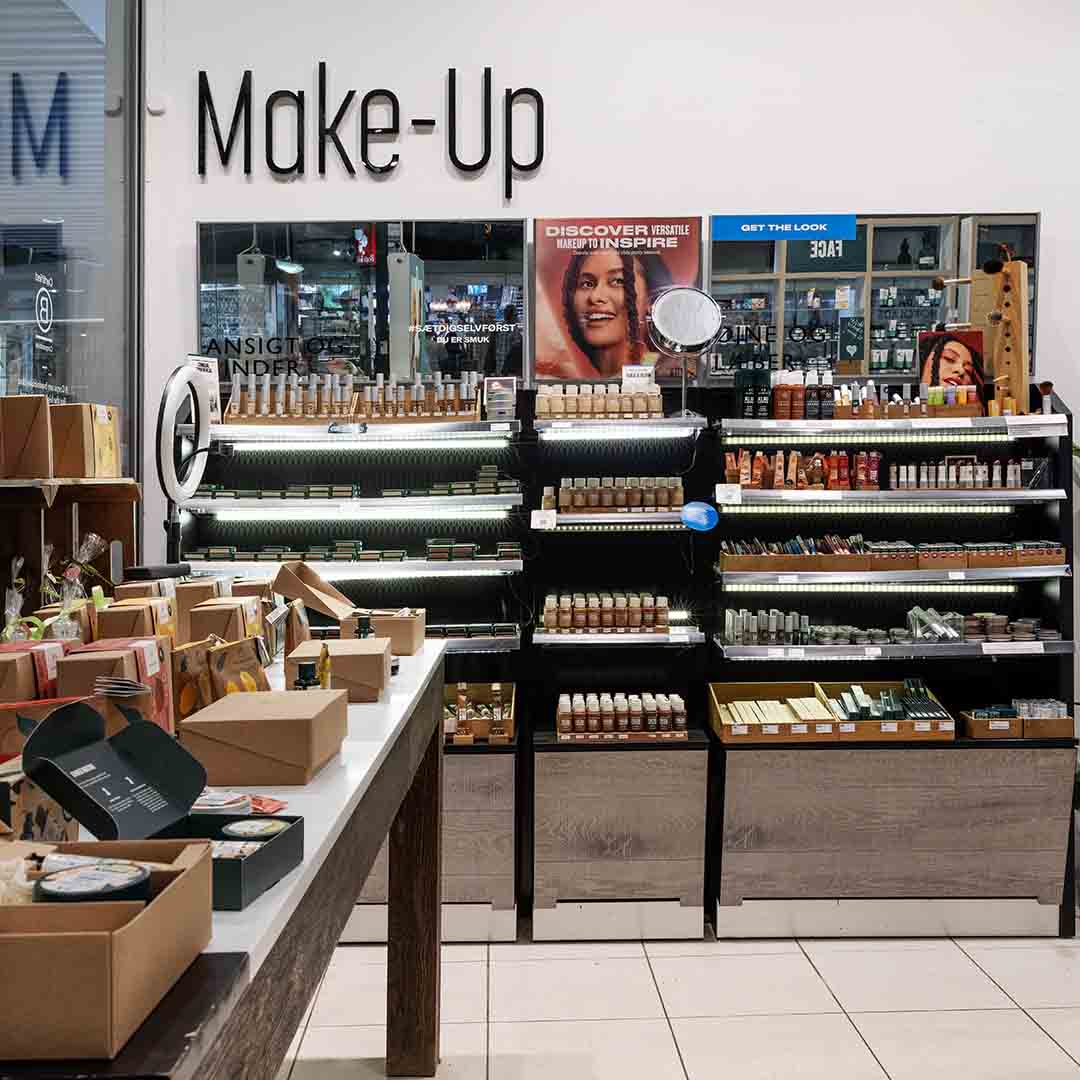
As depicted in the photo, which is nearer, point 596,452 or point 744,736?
point 744,736

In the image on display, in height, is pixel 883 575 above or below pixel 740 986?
above

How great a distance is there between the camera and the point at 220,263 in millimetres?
4809

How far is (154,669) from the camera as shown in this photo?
188cm

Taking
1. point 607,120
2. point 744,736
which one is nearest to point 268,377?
point 607,120

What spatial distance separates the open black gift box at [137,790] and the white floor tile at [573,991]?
2615mm

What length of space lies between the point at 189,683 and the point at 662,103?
3.76 m

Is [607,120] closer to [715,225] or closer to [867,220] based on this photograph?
[715,225]

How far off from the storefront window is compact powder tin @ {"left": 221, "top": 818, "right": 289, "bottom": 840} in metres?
3.19

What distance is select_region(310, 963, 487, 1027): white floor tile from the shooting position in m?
3.67

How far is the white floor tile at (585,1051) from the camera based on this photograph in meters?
3.30

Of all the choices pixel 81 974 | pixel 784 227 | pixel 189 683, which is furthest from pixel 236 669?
pixel 784 227

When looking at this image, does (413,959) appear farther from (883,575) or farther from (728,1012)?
(883,575)

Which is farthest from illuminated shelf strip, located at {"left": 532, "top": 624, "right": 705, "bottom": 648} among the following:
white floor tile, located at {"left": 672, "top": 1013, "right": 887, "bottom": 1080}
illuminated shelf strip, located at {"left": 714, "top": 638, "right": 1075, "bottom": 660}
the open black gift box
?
the open black gift box

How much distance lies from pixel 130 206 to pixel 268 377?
1.05 metres
